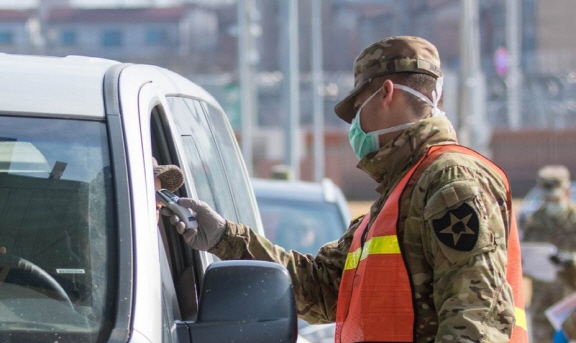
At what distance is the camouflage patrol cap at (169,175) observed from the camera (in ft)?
10.2

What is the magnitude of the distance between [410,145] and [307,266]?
0.68 metres

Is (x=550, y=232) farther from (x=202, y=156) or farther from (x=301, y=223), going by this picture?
(x=202, y=156)

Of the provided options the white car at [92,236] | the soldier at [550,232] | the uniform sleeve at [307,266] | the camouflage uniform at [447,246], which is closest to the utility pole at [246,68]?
the soldier at [550,232]

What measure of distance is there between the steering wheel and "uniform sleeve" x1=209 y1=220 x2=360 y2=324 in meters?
0.97

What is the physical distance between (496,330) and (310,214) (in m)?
5.71

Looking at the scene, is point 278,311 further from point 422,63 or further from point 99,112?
point 422,63

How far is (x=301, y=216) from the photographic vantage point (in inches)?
332

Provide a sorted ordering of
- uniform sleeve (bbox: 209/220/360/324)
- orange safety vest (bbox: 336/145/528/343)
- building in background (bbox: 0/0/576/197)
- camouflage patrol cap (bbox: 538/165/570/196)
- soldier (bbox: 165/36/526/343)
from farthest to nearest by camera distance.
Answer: building in background (bbox: 0/0/576/197) < camouflage patrol cap (bbox: 538/165/570/196) < uniform sleeve (bbox: 209/220/360/324) < orange safety vest (bbox: 336/145/528/343) < soldier (bbox: 165/36/526/343)

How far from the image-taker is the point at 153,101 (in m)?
3.06

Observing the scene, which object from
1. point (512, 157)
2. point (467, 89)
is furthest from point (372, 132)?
point (512, 157)

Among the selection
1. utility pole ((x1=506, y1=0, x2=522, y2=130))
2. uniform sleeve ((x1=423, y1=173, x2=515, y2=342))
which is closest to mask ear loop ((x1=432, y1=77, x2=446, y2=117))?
uniform sleeve ((x1=423, y1=173, x2=515, y2=342))

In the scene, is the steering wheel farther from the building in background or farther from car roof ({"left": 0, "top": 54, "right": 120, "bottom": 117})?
the building in background

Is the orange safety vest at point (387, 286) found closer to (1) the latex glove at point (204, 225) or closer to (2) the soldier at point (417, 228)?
(2) the soldier at point (417, 228)

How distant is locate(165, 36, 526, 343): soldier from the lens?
2.79 m
